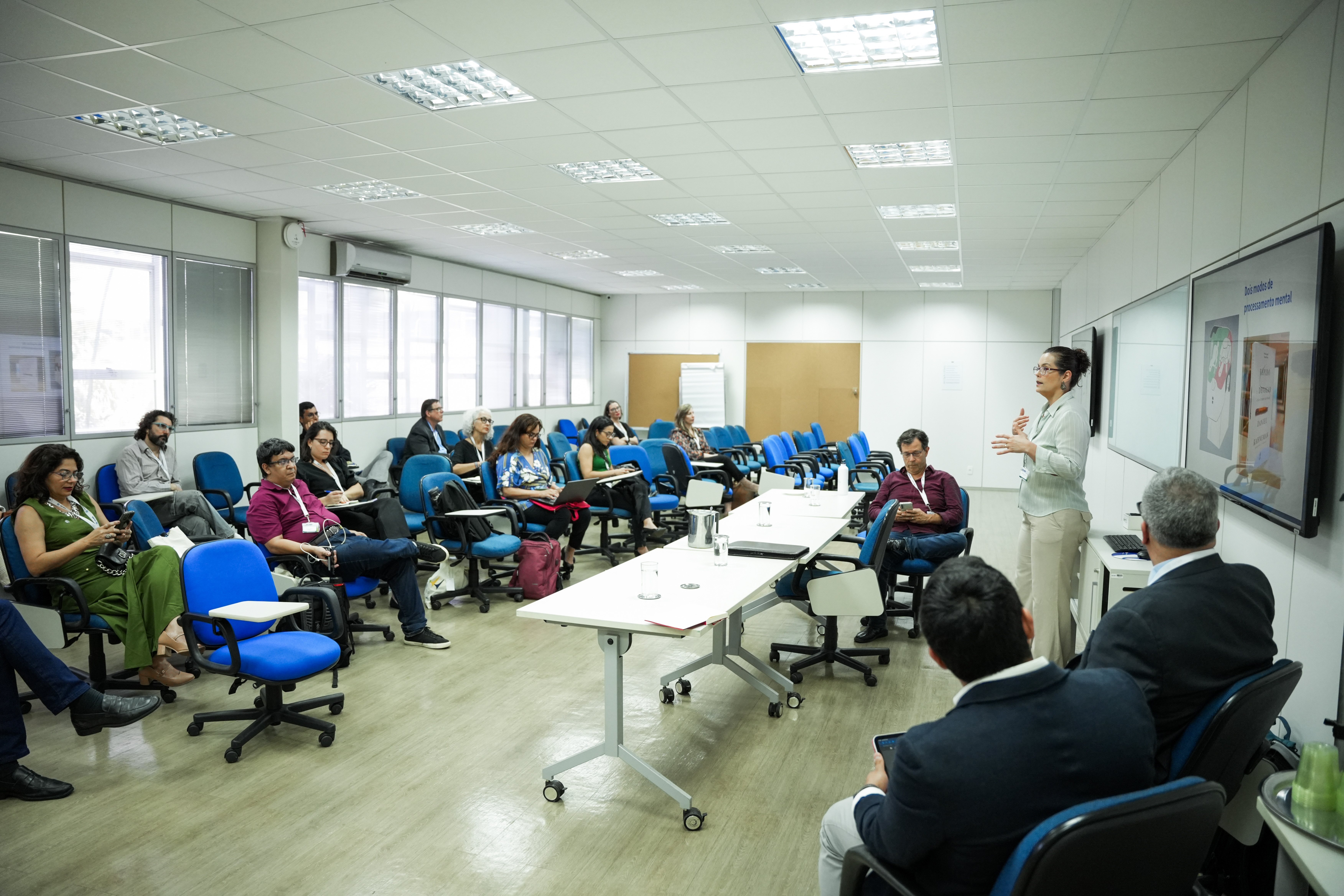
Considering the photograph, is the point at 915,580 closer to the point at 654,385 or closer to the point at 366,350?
the point at 366,350

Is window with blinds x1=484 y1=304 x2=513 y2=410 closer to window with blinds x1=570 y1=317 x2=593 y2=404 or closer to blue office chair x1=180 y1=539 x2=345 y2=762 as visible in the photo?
window with blinds x1=570 y1=317 x2=593 y2=404

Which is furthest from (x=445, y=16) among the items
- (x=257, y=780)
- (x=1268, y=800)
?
(x=1268, y=800)

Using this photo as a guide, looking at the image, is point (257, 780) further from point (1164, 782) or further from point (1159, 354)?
point (1159, 354)

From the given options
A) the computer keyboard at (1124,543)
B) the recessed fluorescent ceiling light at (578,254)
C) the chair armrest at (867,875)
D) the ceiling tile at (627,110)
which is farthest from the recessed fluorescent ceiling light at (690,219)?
the chair armrest at (867,875)

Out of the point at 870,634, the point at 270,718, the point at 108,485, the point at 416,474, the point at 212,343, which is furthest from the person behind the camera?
the point at 212,343

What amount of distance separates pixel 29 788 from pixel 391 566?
6.66ft

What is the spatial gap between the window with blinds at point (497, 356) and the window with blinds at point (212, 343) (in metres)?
3.94

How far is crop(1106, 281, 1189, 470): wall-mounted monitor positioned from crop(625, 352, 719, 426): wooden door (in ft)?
28.4

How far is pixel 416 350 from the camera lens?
408 inches

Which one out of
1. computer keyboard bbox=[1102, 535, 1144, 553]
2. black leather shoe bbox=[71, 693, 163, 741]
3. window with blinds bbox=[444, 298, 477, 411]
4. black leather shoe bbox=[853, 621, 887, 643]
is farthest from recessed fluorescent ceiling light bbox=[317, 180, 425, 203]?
computer keyboard bbox=[1102, 535, 1144, 553]

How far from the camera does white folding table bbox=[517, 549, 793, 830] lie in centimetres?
306

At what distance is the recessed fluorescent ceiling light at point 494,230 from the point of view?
8.23 m

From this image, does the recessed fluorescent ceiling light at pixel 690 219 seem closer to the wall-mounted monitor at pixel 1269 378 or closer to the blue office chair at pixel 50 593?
the wall-mounted monitor at pixel 1269 378

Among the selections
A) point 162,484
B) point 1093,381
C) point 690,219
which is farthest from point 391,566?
point 1093,381
